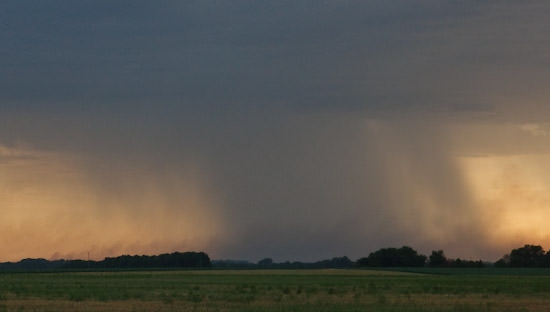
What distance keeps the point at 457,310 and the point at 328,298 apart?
536 inches

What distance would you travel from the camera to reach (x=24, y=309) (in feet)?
170

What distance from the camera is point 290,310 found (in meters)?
50.0

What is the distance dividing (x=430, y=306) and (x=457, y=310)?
11.0 feet

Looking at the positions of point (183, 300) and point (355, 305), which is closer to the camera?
point (355, 305)

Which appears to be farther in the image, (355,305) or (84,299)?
(84,299)

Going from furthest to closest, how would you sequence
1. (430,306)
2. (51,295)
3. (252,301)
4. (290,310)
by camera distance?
(51,295)
(252,301)
(430,306)
(290,310)

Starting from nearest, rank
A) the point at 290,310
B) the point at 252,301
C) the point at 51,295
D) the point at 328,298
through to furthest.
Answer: the point at 290,310 < the point at 252,301 < the point at 328,298 < the point at 51,295

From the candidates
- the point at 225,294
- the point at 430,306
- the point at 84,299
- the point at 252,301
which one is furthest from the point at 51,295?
the point at 430,306

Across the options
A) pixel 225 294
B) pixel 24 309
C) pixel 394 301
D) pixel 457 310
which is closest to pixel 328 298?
pixel 394 301

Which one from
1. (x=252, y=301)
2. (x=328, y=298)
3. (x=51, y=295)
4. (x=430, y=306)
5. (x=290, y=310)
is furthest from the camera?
(x=51, y=295)

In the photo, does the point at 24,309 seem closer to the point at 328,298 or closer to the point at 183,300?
the point at 183,300

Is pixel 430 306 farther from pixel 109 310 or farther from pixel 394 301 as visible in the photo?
pixel 109 310

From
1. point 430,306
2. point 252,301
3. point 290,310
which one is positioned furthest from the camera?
point 252,301

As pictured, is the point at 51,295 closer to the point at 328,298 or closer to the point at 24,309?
the point at 24,309
